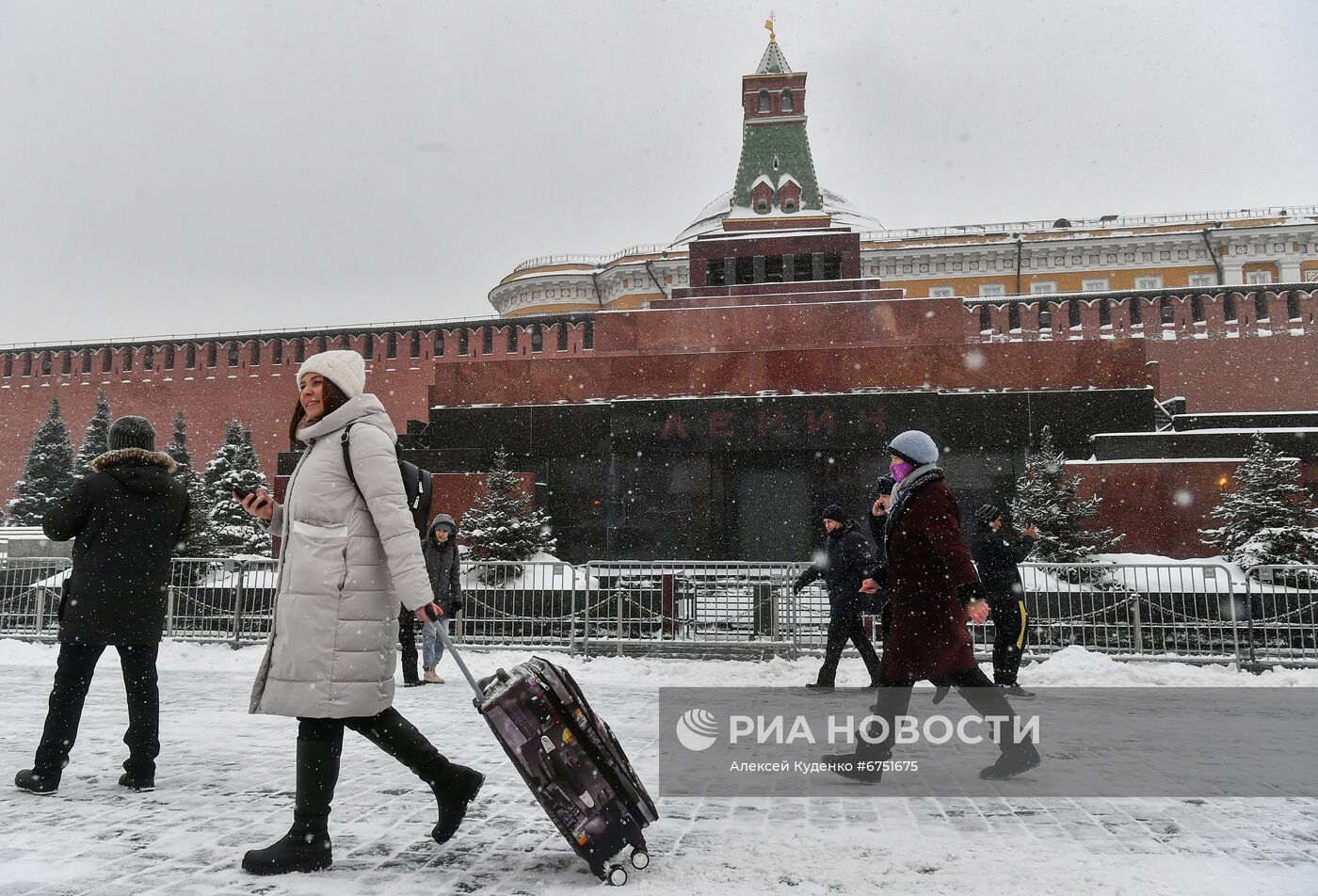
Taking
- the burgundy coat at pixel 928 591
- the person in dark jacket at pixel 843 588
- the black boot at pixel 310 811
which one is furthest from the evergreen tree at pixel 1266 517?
the black boot at pixel 310 811

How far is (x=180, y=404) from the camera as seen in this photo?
26.3 m

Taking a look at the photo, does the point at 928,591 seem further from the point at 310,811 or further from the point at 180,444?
the point at 180,444

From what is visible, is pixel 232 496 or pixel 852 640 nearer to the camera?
pixel 852 640

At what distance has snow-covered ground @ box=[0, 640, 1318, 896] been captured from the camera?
2.24 meters

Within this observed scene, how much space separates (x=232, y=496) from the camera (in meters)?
16.2

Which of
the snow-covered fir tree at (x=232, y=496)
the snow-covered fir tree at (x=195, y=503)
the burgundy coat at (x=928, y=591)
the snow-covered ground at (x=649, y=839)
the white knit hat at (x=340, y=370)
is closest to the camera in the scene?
the snow-covered ground at (x=649, y=839)

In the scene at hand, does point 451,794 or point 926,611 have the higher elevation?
point 926,611

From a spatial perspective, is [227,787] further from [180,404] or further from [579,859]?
[180,404]

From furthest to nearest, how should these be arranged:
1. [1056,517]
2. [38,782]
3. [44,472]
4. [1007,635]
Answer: [44,472] → [1056,517] → [1007,635] → [38,782]

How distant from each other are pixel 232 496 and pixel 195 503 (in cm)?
94

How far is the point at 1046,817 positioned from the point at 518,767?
5.64 ft

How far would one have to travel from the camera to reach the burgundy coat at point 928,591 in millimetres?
3260
